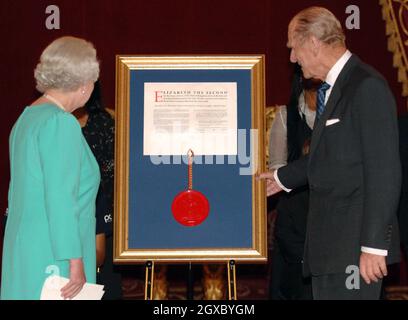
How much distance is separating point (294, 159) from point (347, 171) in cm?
125

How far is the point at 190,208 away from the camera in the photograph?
3.49m

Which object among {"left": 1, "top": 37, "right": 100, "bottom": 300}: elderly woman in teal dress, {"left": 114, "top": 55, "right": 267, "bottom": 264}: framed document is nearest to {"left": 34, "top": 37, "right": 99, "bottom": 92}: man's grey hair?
{"left": 1, "top": 37, "right": 100, "bottom": 300}: elderly woman in teal dress

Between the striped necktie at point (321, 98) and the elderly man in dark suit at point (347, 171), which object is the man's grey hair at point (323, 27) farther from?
the striped necktie at point (321, 98)

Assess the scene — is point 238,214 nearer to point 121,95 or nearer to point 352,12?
point 121,95

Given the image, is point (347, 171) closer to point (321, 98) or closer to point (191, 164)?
point (321, 98)

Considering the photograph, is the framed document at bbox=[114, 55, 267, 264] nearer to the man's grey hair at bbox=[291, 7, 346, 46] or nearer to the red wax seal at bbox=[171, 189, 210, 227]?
the red wax seal at bbox=[171, 189, 210, 227]

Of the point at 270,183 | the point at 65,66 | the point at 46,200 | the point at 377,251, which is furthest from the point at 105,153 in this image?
the point at 377,251

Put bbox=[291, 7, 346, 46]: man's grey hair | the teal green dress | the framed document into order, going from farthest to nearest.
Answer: the framed document, bbox=[291, 7, 346, 46]: man's grey hair, the teal green dress

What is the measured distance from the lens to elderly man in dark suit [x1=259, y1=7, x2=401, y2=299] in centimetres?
274

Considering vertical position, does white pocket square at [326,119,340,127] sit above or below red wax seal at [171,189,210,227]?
above

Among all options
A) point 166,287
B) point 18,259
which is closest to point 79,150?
point 18,259

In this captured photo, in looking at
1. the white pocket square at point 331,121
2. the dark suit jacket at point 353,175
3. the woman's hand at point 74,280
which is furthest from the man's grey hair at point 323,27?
the woman's hand at point 74,280

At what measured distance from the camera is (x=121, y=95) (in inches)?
140

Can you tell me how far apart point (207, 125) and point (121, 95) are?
0.41m
